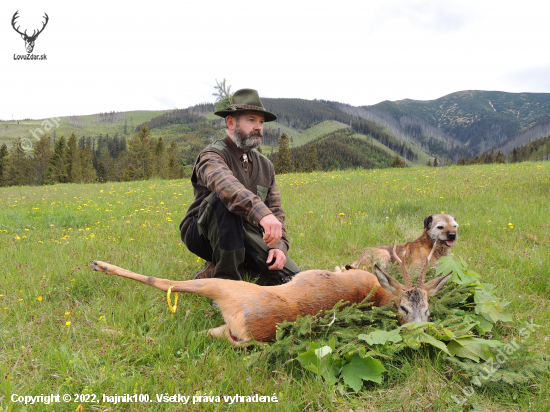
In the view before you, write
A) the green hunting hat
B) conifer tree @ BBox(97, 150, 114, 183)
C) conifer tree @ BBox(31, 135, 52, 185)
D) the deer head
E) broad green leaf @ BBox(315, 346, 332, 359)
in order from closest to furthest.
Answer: broad green leaf @ BBox(315, 346, 332, 359) < the deer head < the green hunting hat < conifer tree @ BBox(31, 135, 52, 185) < conifer tree @ BBox(97, 150, 114, 183)

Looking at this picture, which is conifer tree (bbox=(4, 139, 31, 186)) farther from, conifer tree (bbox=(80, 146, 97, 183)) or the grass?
the grass

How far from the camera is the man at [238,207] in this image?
341 cm

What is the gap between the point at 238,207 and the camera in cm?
338

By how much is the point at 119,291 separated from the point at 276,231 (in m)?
2.09

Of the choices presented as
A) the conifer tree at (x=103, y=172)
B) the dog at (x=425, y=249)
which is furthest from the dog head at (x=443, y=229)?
the conifer tree at (x=103, y=172)

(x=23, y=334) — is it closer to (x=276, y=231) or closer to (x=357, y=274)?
(x=276, y=231)

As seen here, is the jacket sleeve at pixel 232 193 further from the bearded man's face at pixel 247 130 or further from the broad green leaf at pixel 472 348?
the broad green leaf at pixel 472 348

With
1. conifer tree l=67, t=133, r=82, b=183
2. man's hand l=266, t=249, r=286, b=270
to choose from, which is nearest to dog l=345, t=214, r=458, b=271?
man's hand l=266, t=249, r=286, b=270

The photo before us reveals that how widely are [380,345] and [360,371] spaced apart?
1.07 ft

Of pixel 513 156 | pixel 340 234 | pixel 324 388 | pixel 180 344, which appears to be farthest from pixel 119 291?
pixel 513 156

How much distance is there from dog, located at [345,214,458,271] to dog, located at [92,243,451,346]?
1.25 meters

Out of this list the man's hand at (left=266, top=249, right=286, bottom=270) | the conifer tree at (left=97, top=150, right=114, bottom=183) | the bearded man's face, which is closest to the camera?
the man's hand at (left=266, top=249, right=286, bottom=270)

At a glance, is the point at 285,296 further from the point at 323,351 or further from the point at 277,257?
the point at 277,257

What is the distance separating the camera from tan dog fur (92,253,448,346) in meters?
2.75
